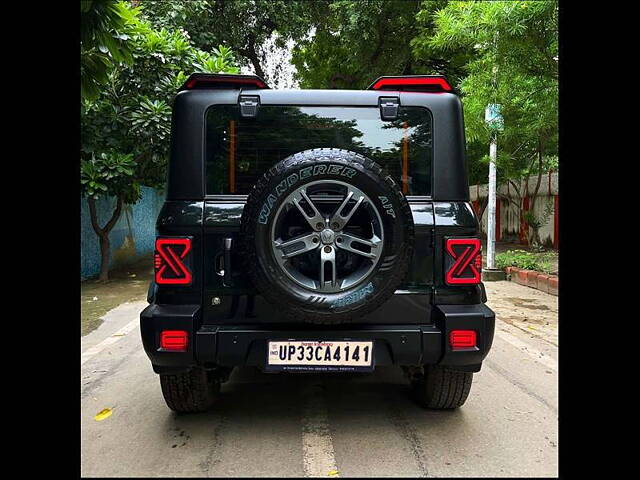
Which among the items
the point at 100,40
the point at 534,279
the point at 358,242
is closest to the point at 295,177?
the point at 358,242

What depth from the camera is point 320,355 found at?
2.76m

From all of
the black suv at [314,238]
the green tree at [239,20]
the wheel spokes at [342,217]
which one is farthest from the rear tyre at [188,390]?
the green tree at [239,20]

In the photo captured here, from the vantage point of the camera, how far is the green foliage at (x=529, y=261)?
9.09 metres

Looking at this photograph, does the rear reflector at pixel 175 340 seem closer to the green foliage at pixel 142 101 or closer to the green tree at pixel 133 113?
the green tree at pixel 133 113

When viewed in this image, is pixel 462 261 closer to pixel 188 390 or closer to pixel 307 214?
pixel 307 214

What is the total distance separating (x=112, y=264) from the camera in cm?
1064

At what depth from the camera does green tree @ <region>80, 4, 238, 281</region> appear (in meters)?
8.11

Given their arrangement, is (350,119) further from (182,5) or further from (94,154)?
(182,5)

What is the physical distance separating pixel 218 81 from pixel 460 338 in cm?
197

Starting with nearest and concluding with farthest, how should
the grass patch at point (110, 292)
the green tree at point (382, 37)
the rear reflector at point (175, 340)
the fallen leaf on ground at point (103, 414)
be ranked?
the rear reflector at point (175, 340)
the fallen leaf on ground at point (103, 414)
the grass patch at point (110, 292)
the green tree at point (382, 37)

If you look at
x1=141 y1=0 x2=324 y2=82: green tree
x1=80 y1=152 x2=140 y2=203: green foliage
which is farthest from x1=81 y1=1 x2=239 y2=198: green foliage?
x1=141 y1=0 x2=324 y2=82: green tree

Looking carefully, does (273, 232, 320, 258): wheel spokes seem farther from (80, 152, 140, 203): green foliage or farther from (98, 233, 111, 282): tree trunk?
(98, 233, 111, 282): tree trunk

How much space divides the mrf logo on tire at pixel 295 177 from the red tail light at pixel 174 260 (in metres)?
0.50
